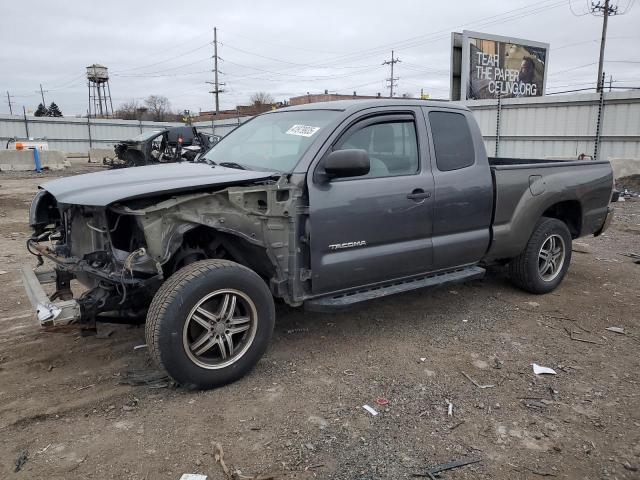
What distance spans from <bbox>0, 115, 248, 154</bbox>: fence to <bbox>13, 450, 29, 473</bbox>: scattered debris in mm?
29370

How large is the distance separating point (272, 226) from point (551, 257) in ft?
11.3

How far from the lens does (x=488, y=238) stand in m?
4.90

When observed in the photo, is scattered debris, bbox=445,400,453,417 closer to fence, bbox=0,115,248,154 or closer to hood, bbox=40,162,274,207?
hood, bbox=40,162,274,207

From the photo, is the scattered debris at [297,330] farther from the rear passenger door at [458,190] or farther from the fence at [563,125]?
the fence at [563,125]

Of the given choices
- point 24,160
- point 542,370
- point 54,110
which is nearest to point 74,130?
point 24,160

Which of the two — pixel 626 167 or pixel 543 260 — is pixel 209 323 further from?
pixel 626 167

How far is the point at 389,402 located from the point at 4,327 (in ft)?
11.3

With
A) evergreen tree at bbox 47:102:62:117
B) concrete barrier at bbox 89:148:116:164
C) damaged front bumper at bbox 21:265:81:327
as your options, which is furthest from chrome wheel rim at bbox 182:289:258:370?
evergreen tree at bbox 47:102:62:117

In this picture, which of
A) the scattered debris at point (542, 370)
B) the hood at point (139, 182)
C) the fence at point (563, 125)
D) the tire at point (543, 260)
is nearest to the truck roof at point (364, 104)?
the hood at point (139, 182)

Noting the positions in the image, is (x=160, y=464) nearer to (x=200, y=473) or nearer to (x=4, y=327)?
(x=200, y=473)

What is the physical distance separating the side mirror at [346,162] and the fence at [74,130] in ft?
93.1

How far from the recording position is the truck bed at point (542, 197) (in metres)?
4.96

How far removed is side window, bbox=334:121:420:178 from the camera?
4.14 meters

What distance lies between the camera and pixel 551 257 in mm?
5660
